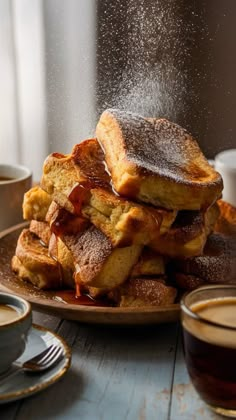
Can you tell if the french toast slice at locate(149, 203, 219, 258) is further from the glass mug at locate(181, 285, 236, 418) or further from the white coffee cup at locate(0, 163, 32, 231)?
the white coffee cup at locate(0, 163, 32, 231)

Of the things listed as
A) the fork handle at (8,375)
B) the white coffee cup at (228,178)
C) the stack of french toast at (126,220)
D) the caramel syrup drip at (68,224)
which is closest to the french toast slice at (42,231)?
the stack of french toast at (126,220)

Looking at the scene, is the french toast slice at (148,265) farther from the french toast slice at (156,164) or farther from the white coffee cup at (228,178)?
the white coffee cup at (228,178)

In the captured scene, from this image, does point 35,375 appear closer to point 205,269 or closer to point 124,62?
point 205,269

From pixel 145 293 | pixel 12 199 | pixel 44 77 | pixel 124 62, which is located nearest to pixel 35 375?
pixel 145 293

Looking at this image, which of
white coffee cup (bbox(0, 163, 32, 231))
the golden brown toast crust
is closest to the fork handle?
the golden brown toast crust

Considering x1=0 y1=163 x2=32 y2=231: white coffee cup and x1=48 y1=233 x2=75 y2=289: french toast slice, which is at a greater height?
x1=48 y1=233 x2=75 y2=289: french toast slice

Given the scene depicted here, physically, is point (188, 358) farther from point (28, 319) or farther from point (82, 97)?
point (82, 97)

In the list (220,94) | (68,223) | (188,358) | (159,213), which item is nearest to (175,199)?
(159,213)
